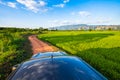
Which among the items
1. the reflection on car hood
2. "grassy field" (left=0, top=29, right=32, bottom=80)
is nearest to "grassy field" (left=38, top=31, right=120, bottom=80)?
"grassy field" (left=0, top=29, right=32, bottom=80)

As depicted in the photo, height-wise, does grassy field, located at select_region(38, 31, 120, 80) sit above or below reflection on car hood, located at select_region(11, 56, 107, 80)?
below

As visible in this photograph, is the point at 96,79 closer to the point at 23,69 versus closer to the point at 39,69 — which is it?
the point at 39,69

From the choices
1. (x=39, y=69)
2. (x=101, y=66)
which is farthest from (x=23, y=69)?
(x=101, y=66)

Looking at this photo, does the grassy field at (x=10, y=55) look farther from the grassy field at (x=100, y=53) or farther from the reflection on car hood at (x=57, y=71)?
the reflection on car hood at (x=57, y=71)

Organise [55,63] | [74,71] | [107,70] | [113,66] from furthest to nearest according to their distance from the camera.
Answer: [113,66] → [107,70] → [55,63] → [74,71]

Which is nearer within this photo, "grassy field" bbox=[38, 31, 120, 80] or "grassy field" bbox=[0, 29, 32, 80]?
"grassy field" bbox=[38, 31, 120, 80]

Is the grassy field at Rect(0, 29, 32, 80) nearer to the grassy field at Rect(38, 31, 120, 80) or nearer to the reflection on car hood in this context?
the grassy field at Rect(38, 31, 120, 80)

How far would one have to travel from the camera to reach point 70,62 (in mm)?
3812

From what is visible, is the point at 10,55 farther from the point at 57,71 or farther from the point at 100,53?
the point at 57,71

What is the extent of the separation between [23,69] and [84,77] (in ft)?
3.65

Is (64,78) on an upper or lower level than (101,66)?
upper

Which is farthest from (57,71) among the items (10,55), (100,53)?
(100,53)

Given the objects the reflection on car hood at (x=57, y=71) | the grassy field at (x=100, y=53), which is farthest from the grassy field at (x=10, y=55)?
the reflection on car hood at (x=57, y=71)

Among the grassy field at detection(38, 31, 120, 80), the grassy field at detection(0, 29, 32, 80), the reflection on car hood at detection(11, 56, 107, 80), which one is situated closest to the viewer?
the reflection on car hood at detection(11, 56, 107, 80)
